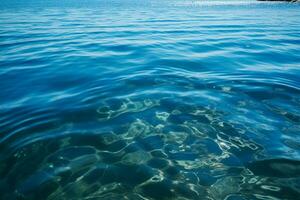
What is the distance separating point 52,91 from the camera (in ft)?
20.6

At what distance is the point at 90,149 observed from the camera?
3.93 m

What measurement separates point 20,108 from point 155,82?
340 centimetres

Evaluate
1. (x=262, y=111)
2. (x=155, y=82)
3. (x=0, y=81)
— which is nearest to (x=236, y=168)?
(x=262, y=111)

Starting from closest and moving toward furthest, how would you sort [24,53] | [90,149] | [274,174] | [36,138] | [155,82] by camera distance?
[274,174] < [90,149] < [36,138] < [155,82] < [24,53]

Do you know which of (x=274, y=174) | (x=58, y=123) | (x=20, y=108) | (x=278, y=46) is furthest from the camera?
(x=278, y=46)

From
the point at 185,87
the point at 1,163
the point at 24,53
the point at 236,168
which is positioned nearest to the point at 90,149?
the point at 1,163

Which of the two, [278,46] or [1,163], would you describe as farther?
[278,46]

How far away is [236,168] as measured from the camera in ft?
11.3

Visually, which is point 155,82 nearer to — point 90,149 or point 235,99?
point 235,99

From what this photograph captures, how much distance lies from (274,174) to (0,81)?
733 cm

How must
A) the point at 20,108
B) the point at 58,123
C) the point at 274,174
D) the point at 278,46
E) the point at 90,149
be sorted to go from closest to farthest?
the point at 274,174 < the point at 90,149 < the point at 58,123 < the point at 20,108 < the point at 278,46

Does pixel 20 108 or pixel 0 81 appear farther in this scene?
pixel 0 81

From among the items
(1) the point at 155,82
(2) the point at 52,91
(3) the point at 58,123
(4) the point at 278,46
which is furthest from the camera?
(4) the point at 278,46

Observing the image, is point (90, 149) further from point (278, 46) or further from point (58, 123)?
point (278, 46)
